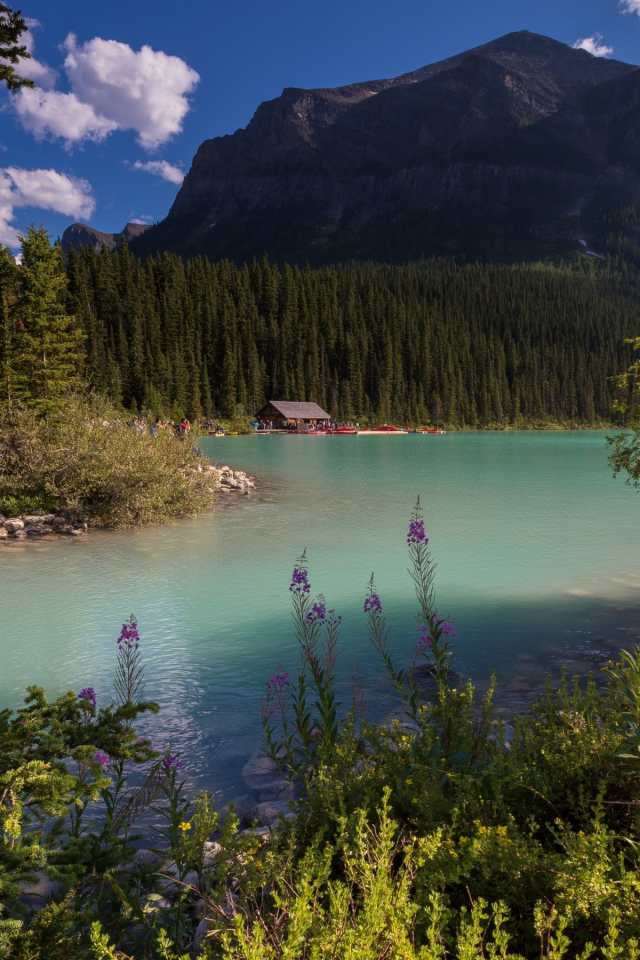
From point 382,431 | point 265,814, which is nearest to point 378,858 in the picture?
point 265,814

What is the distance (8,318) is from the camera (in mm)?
36062

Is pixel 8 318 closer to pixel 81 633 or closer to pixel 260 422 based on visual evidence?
pixel 81 633

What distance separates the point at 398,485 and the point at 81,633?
805 inches

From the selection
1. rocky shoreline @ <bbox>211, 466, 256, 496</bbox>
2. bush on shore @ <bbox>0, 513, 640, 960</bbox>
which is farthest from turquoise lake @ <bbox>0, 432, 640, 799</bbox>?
rocky shoreline @ <bbox>211, 466, 256, 496</bbox>

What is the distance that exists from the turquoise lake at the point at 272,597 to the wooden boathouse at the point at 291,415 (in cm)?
7203

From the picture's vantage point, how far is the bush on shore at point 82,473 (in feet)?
56.9

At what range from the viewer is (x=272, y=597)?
37.2ft

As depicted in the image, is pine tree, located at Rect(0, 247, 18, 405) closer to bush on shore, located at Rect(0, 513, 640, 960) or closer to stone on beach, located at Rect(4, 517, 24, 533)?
stone on beach, located at Rect(4, 517, 24, 533)

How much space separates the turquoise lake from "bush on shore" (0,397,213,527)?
106cm

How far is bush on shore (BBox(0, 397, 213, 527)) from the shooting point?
17.3 metres

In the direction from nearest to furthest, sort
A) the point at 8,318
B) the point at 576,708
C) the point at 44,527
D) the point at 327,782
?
the point at 327,782 → the point at 576,708 → the point at 44,527 → the point at 8,318

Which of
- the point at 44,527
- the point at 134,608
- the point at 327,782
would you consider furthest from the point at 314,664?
the point at 44,527

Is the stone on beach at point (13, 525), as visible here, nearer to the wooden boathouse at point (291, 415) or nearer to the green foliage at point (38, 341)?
the green foliage at point (38, 341)

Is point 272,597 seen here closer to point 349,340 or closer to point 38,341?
point 38,341
